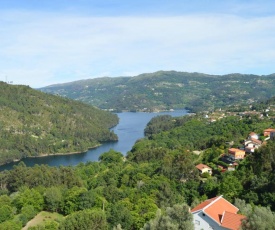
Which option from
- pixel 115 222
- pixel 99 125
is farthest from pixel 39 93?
pixel 115 222

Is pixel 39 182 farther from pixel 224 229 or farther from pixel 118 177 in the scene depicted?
pixel 224 229

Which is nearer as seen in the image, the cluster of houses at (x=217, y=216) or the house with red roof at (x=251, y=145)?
the cluster of houses at (x=217, y=216)

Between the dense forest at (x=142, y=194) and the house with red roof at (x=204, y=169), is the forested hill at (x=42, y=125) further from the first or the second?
the house with red roof at (x=204, y=169)

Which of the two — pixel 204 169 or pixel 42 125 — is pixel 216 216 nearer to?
pixel 204 169

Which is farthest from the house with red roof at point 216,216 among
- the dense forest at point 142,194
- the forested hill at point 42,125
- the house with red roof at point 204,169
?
the forested hill at point 42,125

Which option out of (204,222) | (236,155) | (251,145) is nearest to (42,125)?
(251,145)

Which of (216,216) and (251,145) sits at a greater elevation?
(216,216)

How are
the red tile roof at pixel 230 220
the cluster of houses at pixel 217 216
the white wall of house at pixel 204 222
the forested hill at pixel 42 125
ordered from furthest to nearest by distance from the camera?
the forested hill at pixel 42 125, the white wall of house at pixel 204 222, the cluster of houses at pixel 217 216, the red tile roof at pixel 230 220
